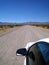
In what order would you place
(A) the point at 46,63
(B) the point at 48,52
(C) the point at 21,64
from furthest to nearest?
(C) the point at 21,64, (B) the point at 48,52, (A) the point at 46,63

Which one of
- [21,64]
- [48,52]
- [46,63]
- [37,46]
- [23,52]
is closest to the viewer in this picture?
[46,63]

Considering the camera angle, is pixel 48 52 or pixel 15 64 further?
pixel 15 64

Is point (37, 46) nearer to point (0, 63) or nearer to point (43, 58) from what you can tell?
point (43, 58)

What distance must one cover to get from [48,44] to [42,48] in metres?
0.52

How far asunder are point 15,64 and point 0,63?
718 millimetres

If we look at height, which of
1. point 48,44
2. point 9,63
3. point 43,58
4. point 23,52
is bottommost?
point 9,63

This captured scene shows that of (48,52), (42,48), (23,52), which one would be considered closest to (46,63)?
(48,52)

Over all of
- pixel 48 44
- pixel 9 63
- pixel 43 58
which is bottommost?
pixel 9 63

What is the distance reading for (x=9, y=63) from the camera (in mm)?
7688

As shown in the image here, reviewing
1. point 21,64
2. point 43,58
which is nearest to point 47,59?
point 43,58

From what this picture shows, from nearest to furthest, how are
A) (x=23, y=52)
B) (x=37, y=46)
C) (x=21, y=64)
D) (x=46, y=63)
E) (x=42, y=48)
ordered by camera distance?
(x=46, y=63)
(x=42, y=48)
(x=37, y=46)
(x=23, y=52)
(x=21, y=64)

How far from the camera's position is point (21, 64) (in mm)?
7453

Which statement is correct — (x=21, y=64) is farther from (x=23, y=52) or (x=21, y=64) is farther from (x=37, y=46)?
(x=37, y=46)

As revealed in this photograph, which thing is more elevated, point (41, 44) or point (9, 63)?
point (41, 44)
